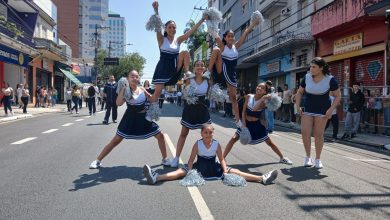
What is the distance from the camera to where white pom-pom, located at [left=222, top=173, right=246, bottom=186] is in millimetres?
5703

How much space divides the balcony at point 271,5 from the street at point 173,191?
72.9ft

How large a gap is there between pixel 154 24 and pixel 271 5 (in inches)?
972

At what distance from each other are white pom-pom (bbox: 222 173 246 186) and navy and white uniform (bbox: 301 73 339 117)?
6.98 ft

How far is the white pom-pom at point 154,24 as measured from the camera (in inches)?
266

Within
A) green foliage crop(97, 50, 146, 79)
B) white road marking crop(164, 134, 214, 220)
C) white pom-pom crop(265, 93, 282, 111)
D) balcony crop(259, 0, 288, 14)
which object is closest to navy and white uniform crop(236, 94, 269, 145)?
white pom-pom crop(265, 93, 282, 111)

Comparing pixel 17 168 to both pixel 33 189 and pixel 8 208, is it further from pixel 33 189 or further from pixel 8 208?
pixel 8 208

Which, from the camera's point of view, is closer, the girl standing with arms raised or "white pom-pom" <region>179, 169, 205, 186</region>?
"white pom-pom" <region>179, 169, 205, 186</region>

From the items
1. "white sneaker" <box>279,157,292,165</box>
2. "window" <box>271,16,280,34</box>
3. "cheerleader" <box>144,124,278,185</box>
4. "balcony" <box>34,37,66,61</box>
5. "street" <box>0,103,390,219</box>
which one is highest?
"window" <box>271,16,280,34</box>

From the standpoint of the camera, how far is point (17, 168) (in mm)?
6934

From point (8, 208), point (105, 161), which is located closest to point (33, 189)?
point (8, 208)

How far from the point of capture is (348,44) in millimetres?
20188

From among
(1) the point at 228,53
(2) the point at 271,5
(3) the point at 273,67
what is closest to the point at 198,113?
(1) the point at 228,53

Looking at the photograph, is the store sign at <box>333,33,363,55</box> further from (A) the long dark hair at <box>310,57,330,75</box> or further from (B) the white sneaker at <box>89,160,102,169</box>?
(B) the white sneaker at <box>89,160,102,169</box>

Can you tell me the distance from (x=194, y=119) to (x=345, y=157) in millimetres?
4116
